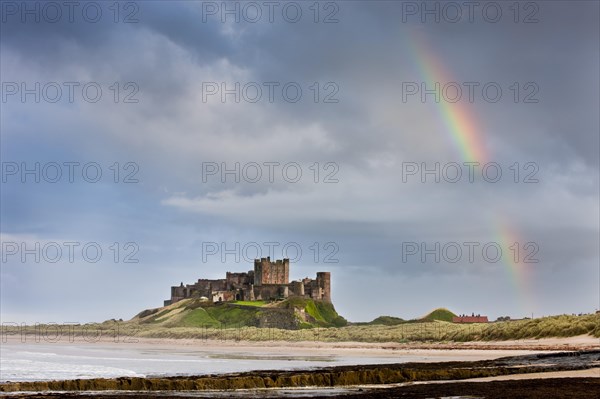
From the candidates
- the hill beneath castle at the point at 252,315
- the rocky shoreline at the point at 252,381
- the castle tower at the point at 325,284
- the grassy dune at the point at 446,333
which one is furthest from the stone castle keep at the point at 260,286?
the rocky shoreline at the point at 252,381

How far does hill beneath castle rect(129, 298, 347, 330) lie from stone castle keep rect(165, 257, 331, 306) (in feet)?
16.7

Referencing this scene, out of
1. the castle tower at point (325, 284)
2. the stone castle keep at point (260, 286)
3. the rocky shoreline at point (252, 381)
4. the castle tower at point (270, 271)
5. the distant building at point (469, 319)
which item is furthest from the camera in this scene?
the castle tower at point (270, 271)

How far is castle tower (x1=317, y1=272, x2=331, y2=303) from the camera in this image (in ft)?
506

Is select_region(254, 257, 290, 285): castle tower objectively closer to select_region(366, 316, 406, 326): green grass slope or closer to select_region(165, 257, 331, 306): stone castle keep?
select_region(165, 257, 331, 306): stone castle keep

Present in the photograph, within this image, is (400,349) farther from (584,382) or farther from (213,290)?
(213,290)

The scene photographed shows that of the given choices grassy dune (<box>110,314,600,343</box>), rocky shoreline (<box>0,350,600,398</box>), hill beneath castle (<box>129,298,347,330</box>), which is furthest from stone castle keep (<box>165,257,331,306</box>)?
rocky shoreline (<box>0,350,600,398</box>)

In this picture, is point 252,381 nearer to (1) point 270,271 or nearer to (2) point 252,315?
(2) point 252,315

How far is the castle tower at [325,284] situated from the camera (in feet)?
506

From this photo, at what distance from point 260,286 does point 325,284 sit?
1459 cm

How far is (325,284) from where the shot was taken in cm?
15538

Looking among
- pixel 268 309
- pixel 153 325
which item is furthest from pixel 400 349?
pixel 153 325

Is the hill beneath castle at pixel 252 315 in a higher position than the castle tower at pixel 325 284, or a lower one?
lower

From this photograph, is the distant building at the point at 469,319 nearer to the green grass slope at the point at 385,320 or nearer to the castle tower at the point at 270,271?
the green grass slope at the point at 385,320

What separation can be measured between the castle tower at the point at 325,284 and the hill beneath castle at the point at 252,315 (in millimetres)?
3224
